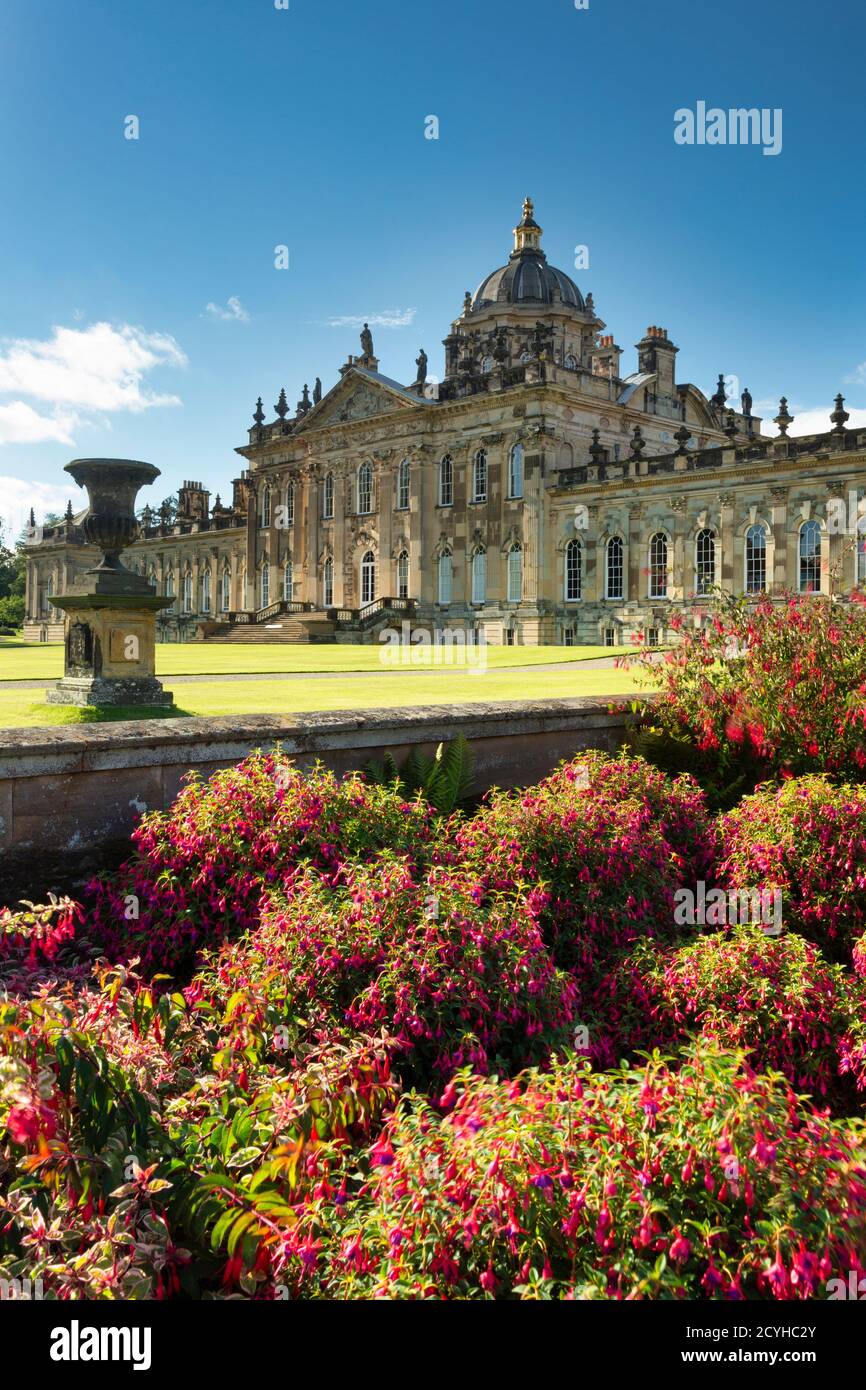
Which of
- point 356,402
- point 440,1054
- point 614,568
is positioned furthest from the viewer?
point 356,402

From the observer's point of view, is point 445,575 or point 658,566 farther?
point 445,575

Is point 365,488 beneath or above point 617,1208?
above

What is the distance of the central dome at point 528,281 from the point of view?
193 ft

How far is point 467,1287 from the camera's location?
10.9 feet

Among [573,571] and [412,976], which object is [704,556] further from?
[412,976]

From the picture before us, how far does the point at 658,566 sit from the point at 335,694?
32100 millimetres


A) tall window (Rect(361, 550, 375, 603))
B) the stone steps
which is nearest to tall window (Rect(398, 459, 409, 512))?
tall window (Rect(361, 550, 375, 603))

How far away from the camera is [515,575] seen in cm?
4794

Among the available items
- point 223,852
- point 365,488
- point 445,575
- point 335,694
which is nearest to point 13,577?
point 365,488

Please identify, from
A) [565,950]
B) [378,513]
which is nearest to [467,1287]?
[565,950]

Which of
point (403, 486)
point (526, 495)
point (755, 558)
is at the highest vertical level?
point (403, 486)

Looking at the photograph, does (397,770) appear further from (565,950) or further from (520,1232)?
(520,1232)

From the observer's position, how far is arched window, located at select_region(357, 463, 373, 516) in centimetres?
5512

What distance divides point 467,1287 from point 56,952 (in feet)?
11.5
